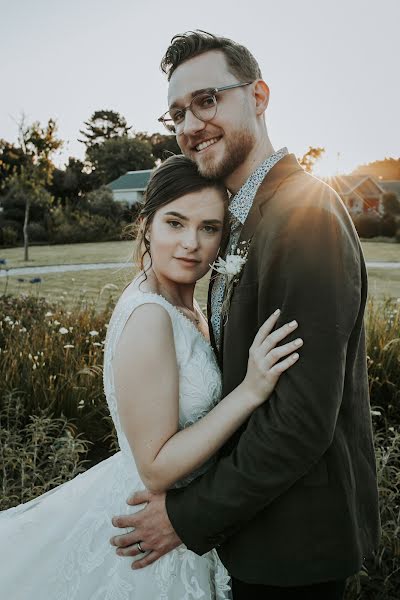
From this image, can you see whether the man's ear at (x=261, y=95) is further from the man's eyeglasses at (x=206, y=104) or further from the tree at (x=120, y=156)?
the tree at (x=120, y=156)

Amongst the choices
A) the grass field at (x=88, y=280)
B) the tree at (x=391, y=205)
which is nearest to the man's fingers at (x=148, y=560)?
the grass field at (x=88, y=280)

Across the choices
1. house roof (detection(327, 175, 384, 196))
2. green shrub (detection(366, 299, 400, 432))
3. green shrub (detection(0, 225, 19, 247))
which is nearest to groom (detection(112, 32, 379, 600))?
green shrub (detection(366, 299, 400, 432))

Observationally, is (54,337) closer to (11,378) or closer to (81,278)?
(11,378)

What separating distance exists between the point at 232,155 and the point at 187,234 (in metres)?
0.39

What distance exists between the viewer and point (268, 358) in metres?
1.79

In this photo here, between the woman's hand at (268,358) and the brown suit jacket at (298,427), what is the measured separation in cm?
3

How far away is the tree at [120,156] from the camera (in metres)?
70.3

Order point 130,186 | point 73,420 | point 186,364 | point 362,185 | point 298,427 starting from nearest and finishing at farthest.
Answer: point 298,427, point 186,364, point 73,420, point 362,185, point 130,186

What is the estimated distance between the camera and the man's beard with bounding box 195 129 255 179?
94.3 inches

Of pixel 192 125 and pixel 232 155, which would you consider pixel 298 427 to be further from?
pixel 192 125

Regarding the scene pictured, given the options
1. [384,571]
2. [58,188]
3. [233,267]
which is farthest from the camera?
[58,188]

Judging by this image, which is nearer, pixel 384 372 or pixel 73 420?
pixel 73 420

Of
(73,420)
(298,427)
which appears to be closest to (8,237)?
(73,420)

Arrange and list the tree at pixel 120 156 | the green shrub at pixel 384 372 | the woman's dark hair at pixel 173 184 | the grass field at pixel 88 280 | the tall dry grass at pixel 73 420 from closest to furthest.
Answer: the woman's dark hair at pixel 173 184, the tall dry grass at pixel 73 420, the green shrub at pixel 384 372, the grass field at pixel 88 280, the tree at pixel 120 156
